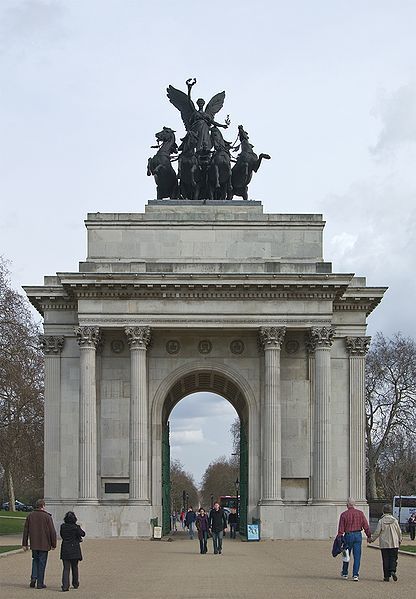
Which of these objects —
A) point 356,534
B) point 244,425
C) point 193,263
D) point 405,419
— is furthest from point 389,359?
point 356,534

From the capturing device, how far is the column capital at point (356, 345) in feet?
196

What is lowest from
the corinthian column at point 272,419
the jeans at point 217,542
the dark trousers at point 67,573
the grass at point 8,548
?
the grass at point 8,548

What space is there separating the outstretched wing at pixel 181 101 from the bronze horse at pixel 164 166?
7.27 ft

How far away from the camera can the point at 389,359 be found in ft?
345

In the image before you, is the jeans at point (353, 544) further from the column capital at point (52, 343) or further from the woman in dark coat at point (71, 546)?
the column capital at point (52, 343)

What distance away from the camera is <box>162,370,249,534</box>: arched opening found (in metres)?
60.6

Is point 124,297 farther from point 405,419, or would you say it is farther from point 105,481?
point 405,419

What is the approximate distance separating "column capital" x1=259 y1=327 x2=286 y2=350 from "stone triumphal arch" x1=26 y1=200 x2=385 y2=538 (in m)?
0.06

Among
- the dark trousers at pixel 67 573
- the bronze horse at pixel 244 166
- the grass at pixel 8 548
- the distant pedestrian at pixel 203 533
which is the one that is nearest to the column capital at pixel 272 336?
the bronze horse at pixel 244 166

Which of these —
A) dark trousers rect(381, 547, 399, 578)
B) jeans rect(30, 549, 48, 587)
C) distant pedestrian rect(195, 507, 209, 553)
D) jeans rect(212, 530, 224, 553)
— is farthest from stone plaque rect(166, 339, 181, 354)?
jeans rect(30, 549, 48, 587)

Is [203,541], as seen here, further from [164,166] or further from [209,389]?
[164,166]

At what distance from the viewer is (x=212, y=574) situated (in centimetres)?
3366

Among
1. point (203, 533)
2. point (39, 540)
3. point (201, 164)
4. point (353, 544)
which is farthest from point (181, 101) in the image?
point (39, 540)

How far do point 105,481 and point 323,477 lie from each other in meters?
10.1
